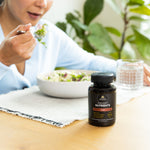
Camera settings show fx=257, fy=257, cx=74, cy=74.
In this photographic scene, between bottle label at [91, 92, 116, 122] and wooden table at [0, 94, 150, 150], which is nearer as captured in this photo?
wooden table at [0, 94, 150, 150]

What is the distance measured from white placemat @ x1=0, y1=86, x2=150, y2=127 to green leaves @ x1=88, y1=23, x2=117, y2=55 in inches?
55.8

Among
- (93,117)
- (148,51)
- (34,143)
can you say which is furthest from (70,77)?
(148,51)

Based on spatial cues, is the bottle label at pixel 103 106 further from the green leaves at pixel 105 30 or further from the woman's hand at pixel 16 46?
the green leaves at pixel 105 30

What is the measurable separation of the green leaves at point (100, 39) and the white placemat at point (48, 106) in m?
1.42

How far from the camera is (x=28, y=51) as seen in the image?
1.06 metres

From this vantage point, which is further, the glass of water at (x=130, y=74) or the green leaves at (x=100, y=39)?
the green leaves at (x=100, y=39)

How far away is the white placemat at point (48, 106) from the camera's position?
80 centimetres

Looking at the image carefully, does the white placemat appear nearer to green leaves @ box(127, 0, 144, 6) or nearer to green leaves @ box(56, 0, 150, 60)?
green leaves @ box(56, 0, 150, 60)

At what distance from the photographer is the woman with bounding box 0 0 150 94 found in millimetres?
1026

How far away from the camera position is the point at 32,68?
146cm

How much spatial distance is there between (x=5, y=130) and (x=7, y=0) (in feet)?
2.92

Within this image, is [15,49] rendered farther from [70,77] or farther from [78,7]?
[78,7]

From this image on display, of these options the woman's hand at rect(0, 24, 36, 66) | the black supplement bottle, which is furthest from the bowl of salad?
the black supplement bottle

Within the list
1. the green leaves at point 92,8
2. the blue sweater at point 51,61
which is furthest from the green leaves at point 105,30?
the blue sweater at point 51,61
